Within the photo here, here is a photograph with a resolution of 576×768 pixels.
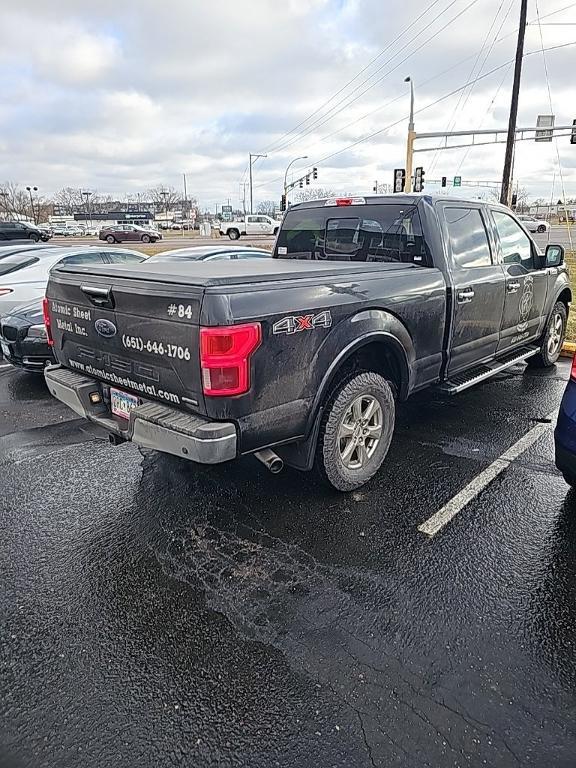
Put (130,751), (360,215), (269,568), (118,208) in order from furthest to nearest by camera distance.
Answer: (118,208)
(360,215)
(269,568)
(130,751)

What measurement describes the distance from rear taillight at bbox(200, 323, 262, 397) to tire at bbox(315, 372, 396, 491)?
2.80ft

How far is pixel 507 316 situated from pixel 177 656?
4315 mm

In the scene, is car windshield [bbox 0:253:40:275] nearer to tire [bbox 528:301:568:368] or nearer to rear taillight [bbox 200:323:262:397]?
rear taillight [bbox 200:323:262:397]

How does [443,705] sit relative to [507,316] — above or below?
below

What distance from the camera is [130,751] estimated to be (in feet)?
6.30

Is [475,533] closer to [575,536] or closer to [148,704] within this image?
[575,536]

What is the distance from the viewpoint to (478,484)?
3.84m

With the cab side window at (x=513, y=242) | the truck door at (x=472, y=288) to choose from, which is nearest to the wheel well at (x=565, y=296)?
the cab side window at (x=513, y=242)

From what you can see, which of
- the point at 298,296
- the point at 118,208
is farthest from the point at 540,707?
the point at 118,208

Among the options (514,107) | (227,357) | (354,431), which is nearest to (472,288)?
(354,431)

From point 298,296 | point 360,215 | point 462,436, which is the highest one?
point 360,215

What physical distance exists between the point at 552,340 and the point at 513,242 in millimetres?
1809

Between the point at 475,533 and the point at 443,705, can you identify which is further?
the point at 475,533

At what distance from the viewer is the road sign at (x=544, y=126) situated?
23344mm
